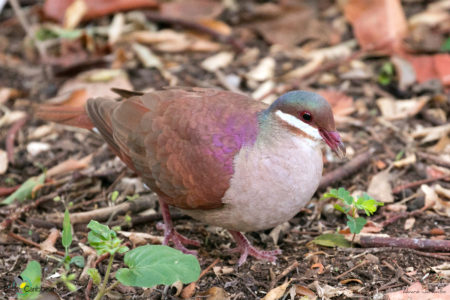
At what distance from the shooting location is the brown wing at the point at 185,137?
373 cm

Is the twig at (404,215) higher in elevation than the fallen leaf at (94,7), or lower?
lower

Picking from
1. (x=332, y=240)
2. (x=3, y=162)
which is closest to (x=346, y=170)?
(x=332, y=240)

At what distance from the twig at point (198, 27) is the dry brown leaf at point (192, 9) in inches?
3.1

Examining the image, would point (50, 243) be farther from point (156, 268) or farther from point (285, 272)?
point (285, 272)

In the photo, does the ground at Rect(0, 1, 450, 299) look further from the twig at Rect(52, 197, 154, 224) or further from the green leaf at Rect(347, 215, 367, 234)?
the green leaf at Rect(347, 215, 367, 234)

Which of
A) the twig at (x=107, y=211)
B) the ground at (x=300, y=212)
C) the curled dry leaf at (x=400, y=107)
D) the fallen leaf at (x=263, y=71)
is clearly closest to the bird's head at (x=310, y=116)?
the ground at (x=300, y=212)

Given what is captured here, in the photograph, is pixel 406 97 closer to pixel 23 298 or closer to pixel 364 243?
pixel 364 243

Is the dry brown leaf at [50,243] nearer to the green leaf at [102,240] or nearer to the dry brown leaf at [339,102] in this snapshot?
the green leaf at [102,240]

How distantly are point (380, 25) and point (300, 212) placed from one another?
2691 millimetres

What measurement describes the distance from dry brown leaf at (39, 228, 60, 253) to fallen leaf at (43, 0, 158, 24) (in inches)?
121

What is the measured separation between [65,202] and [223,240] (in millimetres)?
1237

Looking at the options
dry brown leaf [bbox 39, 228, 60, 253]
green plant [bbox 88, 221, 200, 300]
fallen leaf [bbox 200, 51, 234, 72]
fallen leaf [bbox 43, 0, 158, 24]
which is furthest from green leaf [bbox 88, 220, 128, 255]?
fallen leaf [bbox 43, 0, 158, 24]

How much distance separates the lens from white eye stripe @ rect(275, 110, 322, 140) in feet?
12.0

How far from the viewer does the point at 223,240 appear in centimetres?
440
